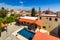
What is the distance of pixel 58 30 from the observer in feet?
123

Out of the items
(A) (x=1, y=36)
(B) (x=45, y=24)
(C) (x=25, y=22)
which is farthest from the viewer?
(C) (x=25, y=22)

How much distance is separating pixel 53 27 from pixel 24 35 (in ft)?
45.6

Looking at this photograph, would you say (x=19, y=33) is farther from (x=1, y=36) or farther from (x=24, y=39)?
(x=1, y=36)

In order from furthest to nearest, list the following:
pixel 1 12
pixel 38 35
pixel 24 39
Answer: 1. pixel 1 12
2. pixel 24 39
3. pixel 38 35

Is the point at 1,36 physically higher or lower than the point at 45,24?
lower

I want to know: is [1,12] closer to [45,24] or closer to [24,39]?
[45,24]

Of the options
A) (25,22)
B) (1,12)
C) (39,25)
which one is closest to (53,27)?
(39,25)

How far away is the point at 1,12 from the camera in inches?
3836

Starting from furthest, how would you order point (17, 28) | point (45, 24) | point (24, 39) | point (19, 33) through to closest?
point (45, 24) < point (17, 28) < point (19, 33) < point (24, 39)

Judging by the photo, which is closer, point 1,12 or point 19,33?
point 19,33

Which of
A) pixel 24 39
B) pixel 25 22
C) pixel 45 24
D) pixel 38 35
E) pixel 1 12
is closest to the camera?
pixel 38 35

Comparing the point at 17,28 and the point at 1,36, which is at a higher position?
the point at 17,28

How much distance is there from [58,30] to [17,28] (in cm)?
1353

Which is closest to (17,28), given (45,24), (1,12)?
(45,24)
